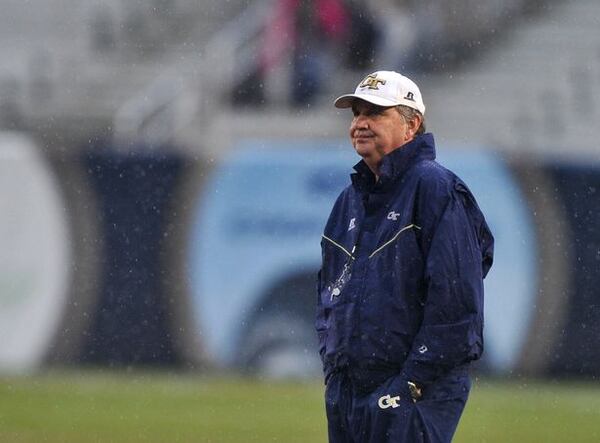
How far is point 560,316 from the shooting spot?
14.3 m

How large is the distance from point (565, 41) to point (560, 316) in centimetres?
403

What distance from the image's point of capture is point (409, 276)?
15.7ft

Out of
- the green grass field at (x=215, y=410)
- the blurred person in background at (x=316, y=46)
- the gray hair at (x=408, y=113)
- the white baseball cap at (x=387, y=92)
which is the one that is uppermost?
the blurred person in background at (x=316, y=46)

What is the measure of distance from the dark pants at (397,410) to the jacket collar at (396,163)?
2.13 feet

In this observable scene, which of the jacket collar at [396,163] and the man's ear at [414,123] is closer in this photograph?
the jacket collar at [396,163]

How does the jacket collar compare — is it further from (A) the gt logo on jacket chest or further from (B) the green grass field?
(B) the green grass field

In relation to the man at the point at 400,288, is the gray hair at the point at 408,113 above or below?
above

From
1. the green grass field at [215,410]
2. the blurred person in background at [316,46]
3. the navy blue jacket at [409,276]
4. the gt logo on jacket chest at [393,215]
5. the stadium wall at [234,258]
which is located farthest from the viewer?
the blurred person in background at [316,46]

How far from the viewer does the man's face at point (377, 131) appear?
4973mm

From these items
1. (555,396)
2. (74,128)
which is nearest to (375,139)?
(555,396)

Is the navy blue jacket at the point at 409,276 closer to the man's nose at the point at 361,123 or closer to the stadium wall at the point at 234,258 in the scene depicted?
the man's nose at the point at 361,123

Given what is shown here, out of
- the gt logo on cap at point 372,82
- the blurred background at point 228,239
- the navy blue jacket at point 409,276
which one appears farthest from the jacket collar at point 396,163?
the blurred background at point 228,239

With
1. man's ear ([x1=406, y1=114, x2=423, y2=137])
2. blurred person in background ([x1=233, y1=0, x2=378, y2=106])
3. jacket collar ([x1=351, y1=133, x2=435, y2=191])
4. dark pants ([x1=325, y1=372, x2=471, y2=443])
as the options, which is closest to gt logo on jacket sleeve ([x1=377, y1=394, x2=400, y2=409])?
dark pants ([x1=325, y1=372, x2=471, y2=443])

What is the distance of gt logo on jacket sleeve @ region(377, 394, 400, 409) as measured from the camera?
4770mm
